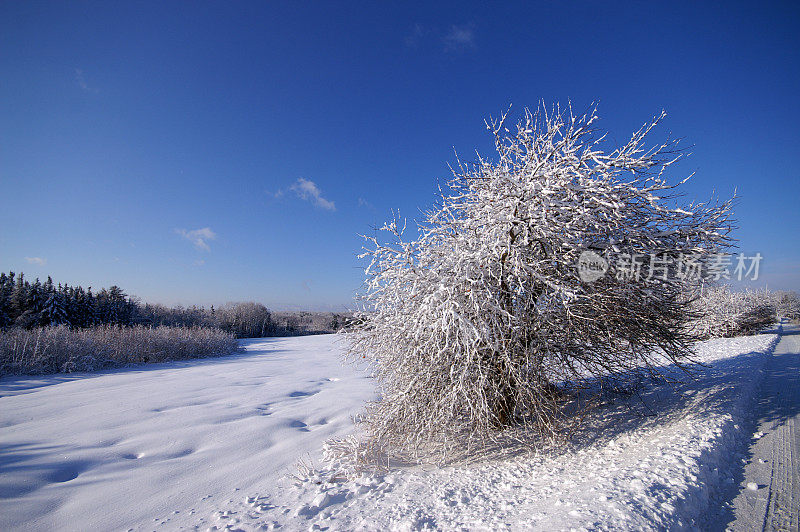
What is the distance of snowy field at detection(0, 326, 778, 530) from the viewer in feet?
8.76

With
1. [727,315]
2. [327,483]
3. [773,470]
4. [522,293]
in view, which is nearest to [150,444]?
[327,483]

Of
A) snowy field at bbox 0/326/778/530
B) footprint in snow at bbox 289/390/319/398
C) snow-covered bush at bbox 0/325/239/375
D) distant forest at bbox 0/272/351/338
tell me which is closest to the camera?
snowy field at bbox 0/326/778/530

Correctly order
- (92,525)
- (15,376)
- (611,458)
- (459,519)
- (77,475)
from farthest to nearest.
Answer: (15,376) → (77,475) → (611,458) → (92,525) → (459,519)

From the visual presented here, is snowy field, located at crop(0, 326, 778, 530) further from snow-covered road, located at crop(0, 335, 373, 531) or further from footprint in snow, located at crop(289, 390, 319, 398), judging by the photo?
footprint in snow, located at crop(289, 390, 319, 398)

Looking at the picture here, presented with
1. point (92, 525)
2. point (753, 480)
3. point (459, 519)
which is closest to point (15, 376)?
point (92, 525)

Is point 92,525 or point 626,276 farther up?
point 626,276

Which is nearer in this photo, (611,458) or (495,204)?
(611,458)

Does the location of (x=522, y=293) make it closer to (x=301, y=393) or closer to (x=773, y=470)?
(x=773, y=470)

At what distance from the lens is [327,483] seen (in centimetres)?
357

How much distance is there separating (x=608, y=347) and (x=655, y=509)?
2306 mm

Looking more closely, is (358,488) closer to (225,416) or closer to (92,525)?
(92,525)

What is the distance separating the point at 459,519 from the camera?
2.71 m

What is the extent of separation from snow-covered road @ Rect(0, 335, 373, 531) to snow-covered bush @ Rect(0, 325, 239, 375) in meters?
1.90

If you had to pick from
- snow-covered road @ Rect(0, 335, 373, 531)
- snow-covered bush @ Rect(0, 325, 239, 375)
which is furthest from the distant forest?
snow-covered road @ Rect(0, 335, 373, 531)
